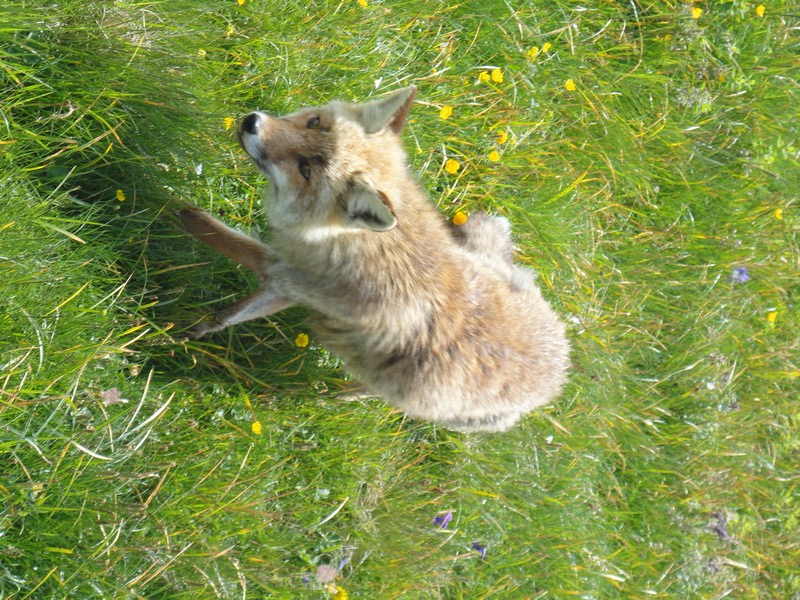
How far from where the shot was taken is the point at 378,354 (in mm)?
4359

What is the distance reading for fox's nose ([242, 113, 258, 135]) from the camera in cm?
401

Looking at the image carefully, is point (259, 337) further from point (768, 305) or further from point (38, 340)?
point (768, 305)

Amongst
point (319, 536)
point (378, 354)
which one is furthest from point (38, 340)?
point (319, 536)

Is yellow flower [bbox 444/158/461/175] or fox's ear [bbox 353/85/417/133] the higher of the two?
fox's ear [bbox 353/85/417/133]

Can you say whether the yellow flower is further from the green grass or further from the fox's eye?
the fox's eye

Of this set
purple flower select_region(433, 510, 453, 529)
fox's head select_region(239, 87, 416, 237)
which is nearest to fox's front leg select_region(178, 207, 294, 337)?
fox's head select_region(239, 87, 416, 237)

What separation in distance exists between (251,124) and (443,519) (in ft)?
10.3

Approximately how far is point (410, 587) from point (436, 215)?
8.44 feet

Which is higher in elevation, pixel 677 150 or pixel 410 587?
pixel 677 150

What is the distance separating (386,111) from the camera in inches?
156

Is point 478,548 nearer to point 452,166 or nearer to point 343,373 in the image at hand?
point 343,373

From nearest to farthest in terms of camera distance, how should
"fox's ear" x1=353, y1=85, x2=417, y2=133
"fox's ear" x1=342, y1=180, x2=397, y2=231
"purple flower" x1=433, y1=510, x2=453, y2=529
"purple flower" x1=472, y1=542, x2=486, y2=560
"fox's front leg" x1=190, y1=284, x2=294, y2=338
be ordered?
"fox's ear" x1=342, y1=180, x2=397, y2=231
"fox's ear" x1=353, y1=85, x2=417, y2=133
"fox's front leg" x1=190, y1=284, x2=294, y2=338
"purple flower" x1=433, y1=510, x2=453, y2=529
"purple flower" x1=472, y1=542, x2=486, y2=560

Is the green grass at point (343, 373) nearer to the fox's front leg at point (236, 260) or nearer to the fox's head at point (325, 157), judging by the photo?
the fox's front leg at point (236, 260)

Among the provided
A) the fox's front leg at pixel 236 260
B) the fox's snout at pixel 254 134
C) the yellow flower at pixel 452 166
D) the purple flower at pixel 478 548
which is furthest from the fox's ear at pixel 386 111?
the purple flower at pixel 478 548
